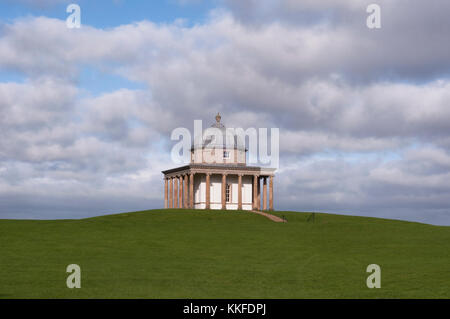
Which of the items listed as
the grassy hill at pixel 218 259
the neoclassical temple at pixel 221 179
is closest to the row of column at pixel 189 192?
the neoclassical temple at pixel 221 179

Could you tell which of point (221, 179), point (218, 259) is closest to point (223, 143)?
point (221, 179)

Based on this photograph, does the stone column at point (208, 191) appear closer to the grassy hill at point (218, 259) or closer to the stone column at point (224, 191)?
the stone column at point (224, 191)

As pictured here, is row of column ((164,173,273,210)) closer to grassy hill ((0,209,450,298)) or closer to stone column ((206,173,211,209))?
stone column ((206,173,211,209))

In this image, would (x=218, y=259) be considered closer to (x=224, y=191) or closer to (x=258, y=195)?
(x=224, y=191)

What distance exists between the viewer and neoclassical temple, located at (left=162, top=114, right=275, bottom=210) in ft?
231

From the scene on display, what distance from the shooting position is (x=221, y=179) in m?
72.9

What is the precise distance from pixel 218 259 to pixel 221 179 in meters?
42.3

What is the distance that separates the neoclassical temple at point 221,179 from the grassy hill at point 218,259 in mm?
19450

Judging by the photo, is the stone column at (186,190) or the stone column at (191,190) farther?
the stone column at (186,190)

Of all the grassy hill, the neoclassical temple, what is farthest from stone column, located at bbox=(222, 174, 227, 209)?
the grassy hill

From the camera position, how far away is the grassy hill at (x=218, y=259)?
21.5 m

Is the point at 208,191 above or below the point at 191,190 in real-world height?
below

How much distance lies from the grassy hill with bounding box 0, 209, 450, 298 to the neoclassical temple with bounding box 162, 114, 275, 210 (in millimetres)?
19450

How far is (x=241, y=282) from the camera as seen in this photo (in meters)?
23.3
